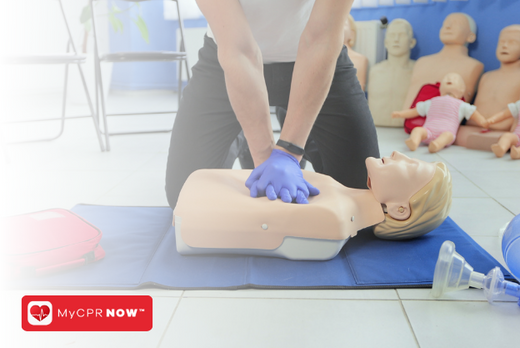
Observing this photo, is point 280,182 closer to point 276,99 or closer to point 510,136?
point 276,99

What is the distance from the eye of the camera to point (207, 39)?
4.35 feet

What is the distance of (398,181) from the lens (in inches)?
36.5

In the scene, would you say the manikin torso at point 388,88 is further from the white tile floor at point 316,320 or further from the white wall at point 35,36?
the white wall at point 35,36

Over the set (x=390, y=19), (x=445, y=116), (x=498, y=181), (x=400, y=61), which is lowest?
(x=498, y=181)

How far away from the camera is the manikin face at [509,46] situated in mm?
1989

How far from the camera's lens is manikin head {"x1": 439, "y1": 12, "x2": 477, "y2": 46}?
7.41 feet

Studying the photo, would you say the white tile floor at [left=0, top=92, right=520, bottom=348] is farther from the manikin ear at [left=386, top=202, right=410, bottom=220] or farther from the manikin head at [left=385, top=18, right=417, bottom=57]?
the manikin head at [left=385, top=18, right=417, bottom=57]

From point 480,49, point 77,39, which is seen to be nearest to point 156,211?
point 480,49

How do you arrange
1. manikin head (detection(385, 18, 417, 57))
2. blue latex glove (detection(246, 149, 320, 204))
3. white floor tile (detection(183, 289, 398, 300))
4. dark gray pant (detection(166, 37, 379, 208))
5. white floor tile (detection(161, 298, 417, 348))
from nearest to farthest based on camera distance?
1. white floor tile (detection(161, 298, 417, 348))
2. white floor tile (detection(183, 289, 398, 300))
3. blue latex glove (detection(246, 149, 320, 204))
4. dark gray pant (detection(166, 37, 379, 208))
5. manikin head (detection(385, 18, 417, 57))

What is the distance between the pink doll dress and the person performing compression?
0.99 metres

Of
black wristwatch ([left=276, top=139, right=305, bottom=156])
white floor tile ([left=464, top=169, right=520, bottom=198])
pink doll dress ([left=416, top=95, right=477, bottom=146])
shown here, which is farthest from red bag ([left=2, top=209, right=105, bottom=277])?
pink doll dress ([left=416, top=95, right=477, bottom=146])

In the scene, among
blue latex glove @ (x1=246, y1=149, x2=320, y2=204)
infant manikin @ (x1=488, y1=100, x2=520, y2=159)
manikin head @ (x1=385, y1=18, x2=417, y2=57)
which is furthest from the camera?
manikin head @ (x1=385, y1=18, x2=417, y2=57)

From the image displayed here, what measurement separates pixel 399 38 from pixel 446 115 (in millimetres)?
640

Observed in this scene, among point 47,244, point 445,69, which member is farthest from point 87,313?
point 445,69
